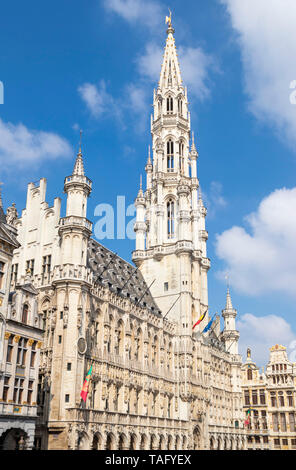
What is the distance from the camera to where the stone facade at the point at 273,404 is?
299ft

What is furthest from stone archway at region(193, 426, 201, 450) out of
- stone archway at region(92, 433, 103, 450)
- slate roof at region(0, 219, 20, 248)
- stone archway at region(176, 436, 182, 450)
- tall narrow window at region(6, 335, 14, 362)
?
slate roof at region(0, 219, 20, 248)

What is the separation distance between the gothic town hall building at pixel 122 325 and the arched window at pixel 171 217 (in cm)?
24

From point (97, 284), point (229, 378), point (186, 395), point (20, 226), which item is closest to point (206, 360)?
point (186, 395)

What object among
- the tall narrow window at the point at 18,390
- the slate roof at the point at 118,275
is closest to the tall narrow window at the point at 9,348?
the tall narrow window at the point at 18,390

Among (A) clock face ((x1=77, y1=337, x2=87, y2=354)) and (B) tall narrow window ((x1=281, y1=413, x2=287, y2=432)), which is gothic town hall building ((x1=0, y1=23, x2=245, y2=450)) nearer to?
(A) clock face ((x1=77, y1=337, x2=87, y2=354))

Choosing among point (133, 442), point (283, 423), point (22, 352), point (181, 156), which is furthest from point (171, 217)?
point (22, 352)

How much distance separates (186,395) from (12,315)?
36528 millimetres

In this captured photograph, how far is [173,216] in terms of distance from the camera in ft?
271

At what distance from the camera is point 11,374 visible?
36688 mm

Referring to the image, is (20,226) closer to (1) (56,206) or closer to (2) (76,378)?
(1) (56,206)

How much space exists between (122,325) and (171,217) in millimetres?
28443

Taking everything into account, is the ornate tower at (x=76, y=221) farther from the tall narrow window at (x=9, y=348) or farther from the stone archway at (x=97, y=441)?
the stone archway at (x=97, y=441)

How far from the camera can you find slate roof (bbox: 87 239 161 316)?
60.4 m

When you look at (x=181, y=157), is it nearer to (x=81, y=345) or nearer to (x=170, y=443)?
(x=170, y=443)
